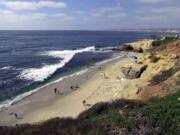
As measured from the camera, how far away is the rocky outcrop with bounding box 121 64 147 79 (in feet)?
121

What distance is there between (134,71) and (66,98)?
911 centimetres

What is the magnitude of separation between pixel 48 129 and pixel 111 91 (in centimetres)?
2134

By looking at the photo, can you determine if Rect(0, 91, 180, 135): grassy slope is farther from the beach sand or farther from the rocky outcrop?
the rocky outcrop

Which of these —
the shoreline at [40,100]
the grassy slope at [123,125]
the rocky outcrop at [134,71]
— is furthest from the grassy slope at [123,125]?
the rocky outcrop at [134,71]

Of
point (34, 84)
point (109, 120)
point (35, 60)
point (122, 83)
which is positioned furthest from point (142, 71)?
point (35, 60)

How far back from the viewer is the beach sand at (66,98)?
90.4 feet

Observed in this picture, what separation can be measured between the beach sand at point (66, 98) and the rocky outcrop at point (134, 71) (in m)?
1.22

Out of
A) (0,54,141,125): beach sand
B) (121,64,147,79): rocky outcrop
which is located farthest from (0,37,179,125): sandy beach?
(121,64,147,79): rocky outcrop

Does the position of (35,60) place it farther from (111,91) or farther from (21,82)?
(111,91)

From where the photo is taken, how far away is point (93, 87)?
36344 millimetres

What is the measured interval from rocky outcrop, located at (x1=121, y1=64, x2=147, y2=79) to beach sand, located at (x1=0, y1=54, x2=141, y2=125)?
3.99 ft

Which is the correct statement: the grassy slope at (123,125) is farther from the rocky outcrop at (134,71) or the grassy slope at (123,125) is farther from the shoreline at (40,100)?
the rocky outcrop at (134,71)

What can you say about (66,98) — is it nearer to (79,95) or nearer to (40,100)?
(79,95)

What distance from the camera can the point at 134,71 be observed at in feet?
123
